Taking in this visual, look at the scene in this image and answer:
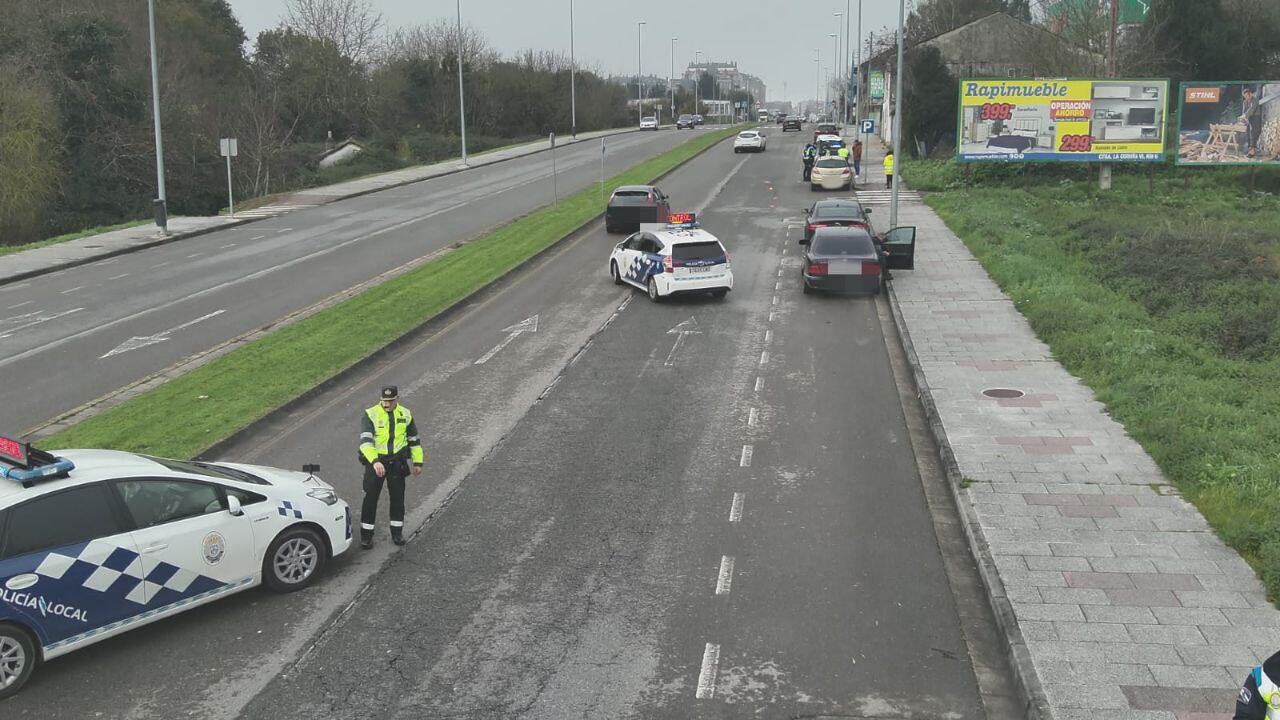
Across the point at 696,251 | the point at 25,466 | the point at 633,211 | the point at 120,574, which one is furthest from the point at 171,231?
the point at 120,574

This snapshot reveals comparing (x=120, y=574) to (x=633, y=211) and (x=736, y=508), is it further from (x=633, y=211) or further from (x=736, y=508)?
(x=633, y=211)

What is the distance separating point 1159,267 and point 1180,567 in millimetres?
16073

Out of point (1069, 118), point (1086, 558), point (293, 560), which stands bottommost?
point (1086, 558)

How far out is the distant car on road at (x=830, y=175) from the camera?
4222 centimetres

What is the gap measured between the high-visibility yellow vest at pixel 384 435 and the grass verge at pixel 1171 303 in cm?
763

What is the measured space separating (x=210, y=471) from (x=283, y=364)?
26.5 ft

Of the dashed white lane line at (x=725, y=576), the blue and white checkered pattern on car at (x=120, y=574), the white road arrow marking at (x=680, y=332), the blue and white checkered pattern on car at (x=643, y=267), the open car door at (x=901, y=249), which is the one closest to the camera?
Answer: the blue and white checkered pattern on car at (x=120, y=574)

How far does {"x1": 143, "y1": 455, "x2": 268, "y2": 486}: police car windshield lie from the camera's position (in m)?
9.09

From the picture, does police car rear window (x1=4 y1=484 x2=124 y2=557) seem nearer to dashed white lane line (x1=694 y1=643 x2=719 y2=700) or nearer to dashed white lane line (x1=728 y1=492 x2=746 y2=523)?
dashed white lane line (x1=694 y1=643 x2=719 y2=700)

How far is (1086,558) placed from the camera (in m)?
9.48

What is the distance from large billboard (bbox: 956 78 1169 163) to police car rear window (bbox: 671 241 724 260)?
66.7 feet

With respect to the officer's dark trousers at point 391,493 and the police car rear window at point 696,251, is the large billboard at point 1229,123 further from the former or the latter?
the officer's dark trousers at point 391,493

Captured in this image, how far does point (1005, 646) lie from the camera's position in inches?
322

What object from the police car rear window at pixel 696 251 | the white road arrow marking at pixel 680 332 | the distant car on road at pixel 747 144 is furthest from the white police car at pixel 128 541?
the distant car on road at pixel 747 144
